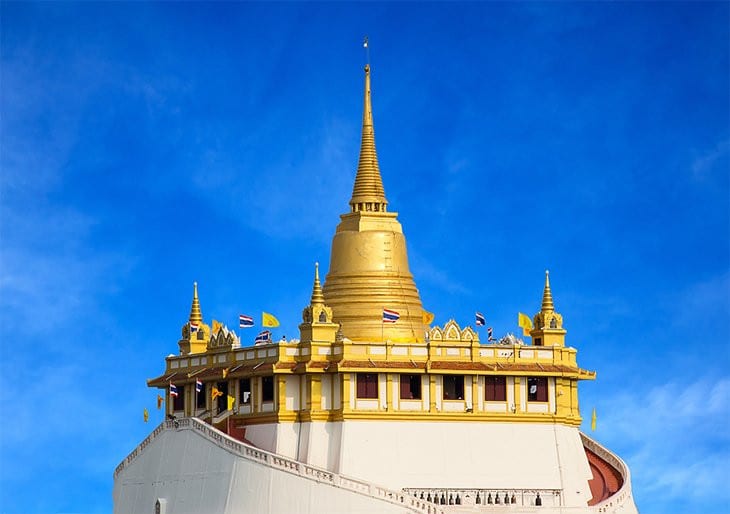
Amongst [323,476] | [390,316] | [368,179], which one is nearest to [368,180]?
[368,179]

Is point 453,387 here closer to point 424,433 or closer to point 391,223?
point 424,433

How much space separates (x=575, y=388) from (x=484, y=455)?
6.83 metres

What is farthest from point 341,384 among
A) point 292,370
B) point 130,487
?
point 130,487

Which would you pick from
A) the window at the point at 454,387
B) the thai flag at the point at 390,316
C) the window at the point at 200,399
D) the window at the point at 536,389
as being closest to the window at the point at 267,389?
the thai flag at the point at 390,316

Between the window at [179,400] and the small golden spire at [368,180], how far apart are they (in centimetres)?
1228

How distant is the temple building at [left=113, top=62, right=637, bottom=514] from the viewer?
9456 cm

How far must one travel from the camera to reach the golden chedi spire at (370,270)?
4023 inches

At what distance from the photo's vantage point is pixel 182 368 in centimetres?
10619

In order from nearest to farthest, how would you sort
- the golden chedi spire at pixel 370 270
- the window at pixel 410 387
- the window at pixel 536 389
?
the window at pixel 410 387 → the window at pixel 536 389 → the golden chedi spire at pixel 370 270

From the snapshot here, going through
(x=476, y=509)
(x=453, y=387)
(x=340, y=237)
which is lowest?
(x=476, y=509)

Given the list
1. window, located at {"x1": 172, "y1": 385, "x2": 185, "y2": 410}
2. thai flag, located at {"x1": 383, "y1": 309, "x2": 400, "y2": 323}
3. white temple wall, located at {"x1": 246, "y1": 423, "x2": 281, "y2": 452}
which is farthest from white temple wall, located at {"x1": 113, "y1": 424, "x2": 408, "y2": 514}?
thai flag, located at {"x1": 383, "y1": 309, "x2": 400, "y2": 323}

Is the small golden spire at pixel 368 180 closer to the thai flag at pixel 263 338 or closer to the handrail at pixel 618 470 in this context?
the thai flag at pixel 263 338

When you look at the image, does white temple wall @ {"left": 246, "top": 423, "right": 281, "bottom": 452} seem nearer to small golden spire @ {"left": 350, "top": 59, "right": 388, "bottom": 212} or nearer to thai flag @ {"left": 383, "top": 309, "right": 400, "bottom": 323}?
thai flag @ {"left": 383, "top": 309, "right": 400, "bottom": 323}

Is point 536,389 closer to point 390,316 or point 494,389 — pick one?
point 494,389
